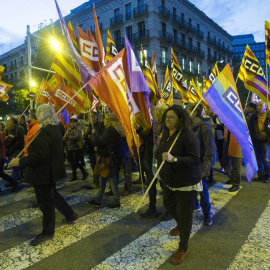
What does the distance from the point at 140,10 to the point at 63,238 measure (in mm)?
30669

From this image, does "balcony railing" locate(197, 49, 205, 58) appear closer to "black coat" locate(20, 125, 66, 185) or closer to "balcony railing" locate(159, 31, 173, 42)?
"balcony railing" locate(159, 31, 173, 42)

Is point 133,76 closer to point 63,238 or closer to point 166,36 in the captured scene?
point 63,238

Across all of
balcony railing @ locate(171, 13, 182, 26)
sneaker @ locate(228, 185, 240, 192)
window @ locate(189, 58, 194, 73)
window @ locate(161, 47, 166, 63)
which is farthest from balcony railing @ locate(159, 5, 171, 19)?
sneaker @ locate(228, 185, 240, 192)

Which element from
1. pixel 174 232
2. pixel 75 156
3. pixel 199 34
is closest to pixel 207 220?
pixel 174 232

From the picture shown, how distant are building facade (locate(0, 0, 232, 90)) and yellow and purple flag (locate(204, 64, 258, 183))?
26.2m

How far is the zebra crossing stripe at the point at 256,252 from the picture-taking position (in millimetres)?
2648

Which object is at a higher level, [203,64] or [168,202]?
[203,64]

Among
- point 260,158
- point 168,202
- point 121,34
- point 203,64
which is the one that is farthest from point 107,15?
point 168,202

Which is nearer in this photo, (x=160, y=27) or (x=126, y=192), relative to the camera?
(x=126, y=192)

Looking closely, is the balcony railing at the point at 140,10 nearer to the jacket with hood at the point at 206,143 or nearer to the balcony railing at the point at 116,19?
the balcony railing at the point at 116,19

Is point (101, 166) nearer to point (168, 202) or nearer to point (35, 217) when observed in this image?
point (35, 217)

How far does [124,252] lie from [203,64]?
3912 cm

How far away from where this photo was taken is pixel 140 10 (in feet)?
95.7

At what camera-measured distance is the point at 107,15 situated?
32.0m
